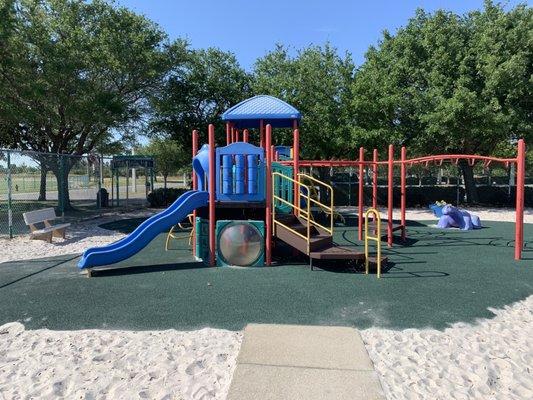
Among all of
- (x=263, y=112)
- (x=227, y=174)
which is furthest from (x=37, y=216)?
(x=263, y=112)

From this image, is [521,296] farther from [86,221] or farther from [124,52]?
[124,52]

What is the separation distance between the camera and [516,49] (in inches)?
741

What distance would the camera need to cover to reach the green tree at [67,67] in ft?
49.2

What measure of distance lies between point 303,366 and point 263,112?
8.23 m

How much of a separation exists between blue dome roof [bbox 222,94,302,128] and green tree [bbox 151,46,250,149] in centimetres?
1001

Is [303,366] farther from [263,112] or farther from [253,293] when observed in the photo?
[263,112]

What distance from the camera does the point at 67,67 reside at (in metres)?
15.9

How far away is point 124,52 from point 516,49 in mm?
16446

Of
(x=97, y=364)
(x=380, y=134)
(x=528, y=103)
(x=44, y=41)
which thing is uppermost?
(x=44, y=41)

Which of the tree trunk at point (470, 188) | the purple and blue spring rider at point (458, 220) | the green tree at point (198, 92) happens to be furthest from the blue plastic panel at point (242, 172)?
the tree trunk at point (470, 188)

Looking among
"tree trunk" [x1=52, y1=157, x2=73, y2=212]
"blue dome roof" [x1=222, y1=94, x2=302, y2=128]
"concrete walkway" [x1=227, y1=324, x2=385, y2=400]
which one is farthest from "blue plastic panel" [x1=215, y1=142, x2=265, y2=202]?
"tree trunk" [x1=52, y1=157, x2=73, y2=212]

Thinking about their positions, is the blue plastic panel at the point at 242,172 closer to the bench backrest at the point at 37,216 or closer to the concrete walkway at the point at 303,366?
the concrete walkway at the point at 303,366

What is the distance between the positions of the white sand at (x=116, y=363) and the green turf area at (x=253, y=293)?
1.19ft

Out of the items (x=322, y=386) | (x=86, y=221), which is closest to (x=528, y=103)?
(x=86, y=221)
